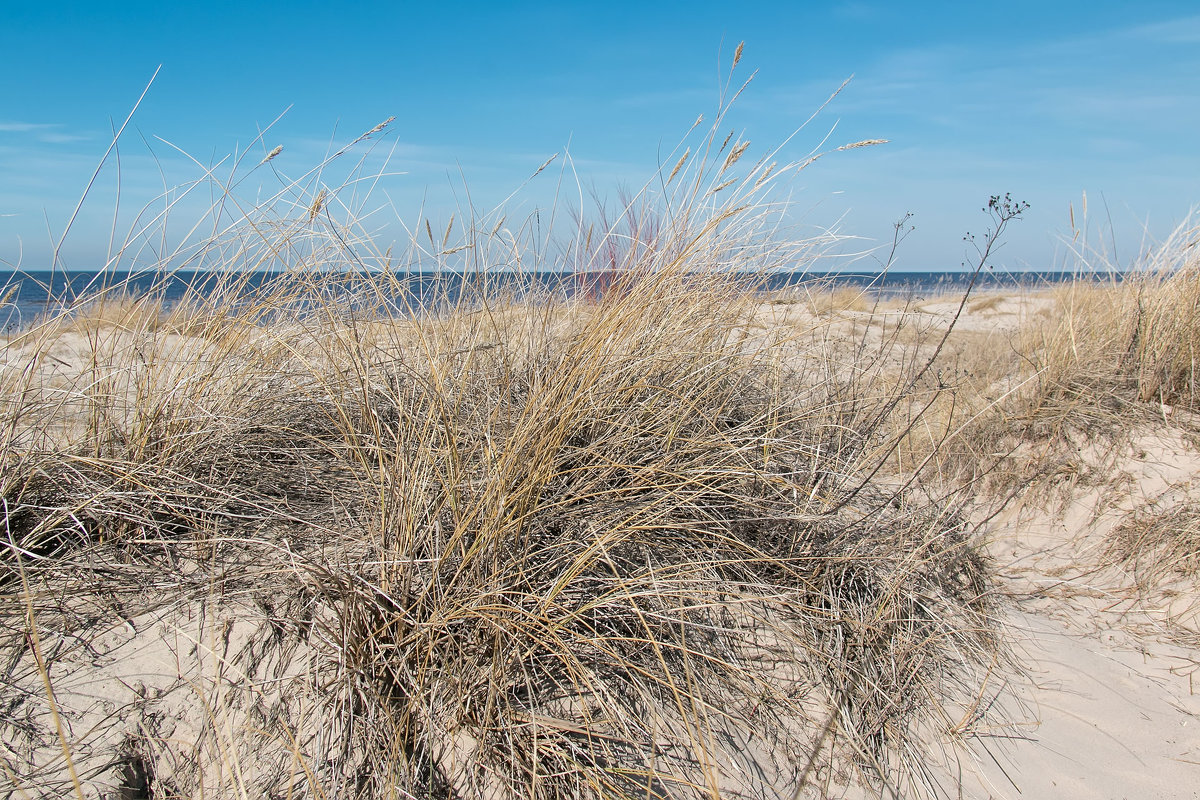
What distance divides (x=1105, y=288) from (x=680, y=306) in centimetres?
305

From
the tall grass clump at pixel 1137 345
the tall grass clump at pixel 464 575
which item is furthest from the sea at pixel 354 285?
the tall grass clump at pixel 1137 345

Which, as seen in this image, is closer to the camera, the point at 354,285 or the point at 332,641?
the point at 332,641

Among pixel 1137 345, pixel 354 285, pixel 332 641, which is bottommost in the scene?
pixel 332 641

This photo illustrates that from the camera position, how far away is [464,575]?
1.36 m

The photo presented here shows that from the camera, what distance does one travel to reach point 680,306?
2084 mm

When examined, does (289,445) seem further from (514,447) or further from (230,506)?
(514,447)

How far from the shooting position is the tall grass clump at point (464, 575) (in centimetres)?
117

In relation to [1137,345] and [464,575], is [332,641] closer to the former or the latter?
[464,575]

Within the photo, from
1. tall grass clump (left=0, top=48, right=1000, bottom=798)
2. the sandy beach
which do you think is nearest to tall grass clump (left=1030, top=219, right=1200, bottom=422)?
the sandy beach

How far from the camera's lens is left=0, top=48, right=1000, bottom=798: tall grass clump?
1170mm

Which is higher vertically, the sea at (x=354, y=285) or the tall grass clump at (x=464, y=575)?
the sea at (x=354, y=285)

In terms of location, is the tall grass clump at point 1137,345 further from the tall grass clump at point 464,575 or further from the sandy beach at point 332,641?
the tall grass clump at point 464,575

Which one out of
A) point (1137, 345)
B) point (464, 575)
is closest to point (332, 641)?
point (464, 575)

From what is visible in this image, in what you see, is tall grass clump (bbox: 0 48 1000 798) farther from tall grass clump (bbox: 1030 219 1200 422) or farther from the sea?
tall grass clump (bbox: 1030 219 1200 422)
